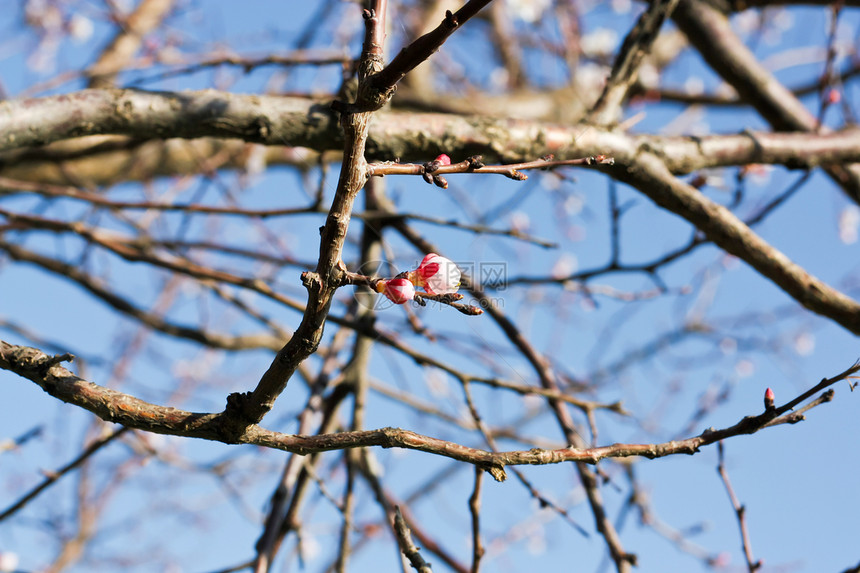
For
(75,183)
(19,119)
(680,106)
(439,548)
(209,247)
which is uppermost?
(680,106)

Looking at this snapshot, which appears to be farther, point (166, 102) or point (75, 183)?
point (75, 183)

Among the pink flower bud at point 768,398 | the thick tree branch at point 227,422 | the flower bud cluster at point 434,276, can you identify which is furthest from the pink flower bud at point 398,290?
the pink flower bud at point 768,398

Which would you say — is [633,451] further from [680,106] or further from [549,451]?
[680,106]

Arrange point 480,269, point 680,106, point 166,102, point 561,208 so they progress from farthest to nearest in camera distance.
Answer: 1. point 561,208
2. point 680,106
3. point 480,269
4. point 166,102

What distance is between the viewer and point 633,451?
3.36ft

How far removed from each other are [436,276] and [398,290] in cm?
8

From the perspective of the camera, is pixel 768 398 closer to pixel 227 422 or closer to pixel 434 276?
pixel 434 276

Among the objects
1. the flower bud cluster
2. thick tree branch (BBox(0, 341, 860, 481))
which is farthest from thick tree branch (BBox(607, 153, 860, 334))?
the flower bud cluster

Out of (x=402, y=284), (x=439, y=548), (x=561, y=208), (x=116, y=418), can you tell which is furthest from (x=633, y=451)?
(x=561, y=208)

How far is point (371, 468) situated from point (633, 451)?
1261mm

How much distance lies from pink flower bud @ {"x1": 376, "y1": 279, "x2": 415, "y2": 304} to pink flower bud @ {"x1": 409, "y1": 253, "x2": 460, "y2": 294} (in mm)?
59

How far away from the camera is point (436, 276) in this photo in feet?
2.89

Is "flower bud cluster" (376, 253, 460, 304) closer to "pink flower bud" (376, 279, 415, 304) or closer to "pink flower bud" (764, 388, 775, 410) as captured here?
"pink flower bud" (376, 279, 415, 304)

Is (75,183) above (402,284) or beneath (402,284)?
above
